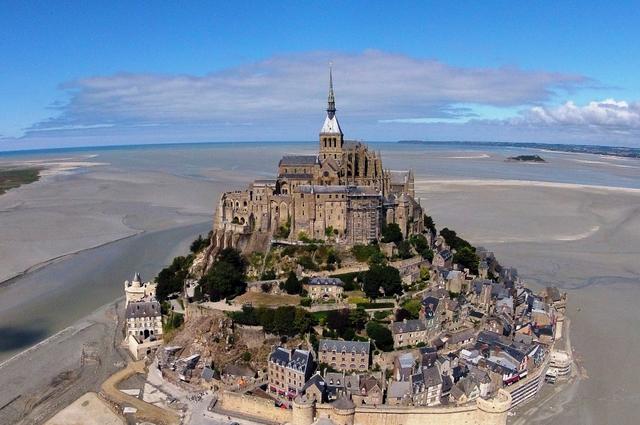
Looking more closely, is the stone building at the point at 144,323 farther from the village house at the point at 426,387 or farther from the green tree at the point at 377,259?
the village house at the point at 426,387

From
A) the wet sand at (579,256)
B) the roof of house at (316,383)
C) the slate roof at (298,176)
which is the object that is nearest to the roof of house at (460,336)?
the wet sand at (579,256)

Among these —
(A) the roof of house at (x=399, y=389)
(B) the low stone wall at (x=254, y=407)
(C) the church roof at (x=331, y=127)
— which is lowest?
(B) the low stone wall at (x=254, y=407)

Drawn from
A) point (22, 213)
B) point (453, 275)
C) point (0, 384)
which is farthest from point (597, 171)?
point (0, 384)

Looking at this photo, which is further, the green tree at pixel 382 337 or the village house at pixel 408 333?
the village house at pixel 408 333

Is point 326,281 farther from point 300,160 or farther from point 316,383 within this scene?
point 300,160

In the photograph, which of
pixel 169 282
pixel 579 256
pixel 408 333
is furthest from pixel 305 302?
pixel 579 256
